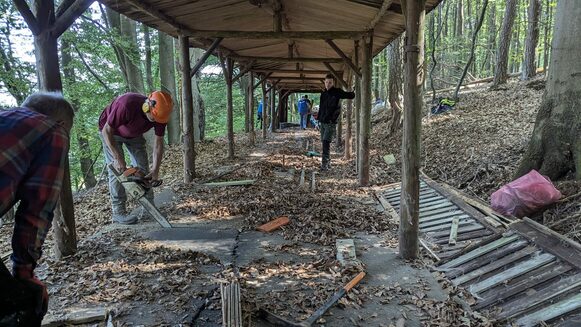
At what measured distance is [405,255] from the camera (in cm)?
432

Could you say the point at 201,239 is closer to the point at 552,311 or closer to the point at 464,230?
the point at 464,230

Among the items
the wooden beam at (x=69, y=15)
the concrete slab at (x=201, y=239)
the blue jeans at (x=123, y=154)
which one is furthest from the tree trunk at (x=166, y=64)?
the wooden beam at (x=69, y=15)

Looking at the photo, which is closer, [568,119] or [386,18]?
[568,119]

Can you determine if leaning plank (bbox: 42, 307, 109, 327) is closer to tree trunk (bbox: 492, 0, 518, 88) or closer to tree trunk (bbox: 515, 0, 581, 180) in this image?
tree trunk (bbox: 515, 0, 581, 180)

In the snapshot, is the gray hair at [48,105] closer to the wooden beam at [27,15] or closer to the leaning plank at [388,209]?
the wooden beam at [27,15]

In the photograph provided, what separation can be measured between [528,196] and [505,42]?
11620mm

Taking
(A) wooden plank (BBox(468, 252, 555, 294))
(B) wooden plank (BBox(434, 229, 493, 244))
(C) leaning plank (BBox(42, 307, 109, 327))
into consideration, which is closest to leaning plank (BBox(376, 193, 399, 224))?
(B) wooden plank (BBox(434, 229, 493, 244))

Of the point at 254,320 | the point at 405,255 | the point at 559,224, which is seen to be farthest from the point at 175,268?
the point at 559,224

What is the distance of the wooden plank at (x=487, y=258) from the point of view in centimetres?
384

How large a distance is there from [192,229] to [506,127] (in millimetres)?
7682

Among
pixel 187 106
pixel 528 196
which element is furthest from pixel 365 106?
pixel 528 196

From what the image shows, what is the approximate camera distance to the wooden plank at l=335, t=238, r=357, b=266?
4.16 m

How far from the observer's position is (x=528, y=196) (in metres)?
4.80

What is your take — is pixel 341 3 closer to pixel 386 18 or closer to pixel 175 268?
pixel 386 18
